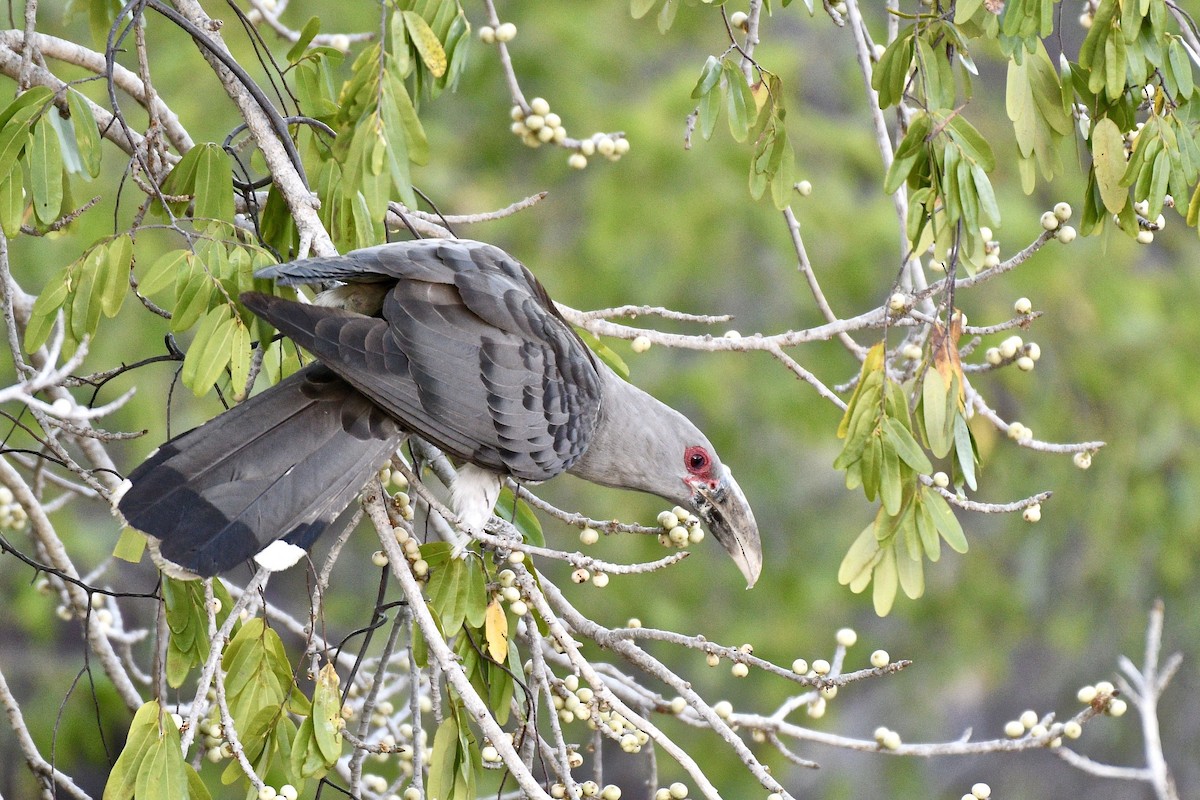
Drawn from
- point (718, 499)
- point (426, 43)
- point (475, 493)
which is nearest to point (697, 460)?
point (718, 499)

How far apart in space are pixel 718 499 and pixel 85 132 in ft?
5.60

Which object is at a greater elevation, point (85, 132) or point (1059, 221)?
point (85, 132)

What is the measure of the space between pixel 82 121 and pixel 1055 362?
218 inches

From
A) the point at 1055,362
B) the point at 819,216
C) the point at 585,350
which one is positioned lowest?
the point at 1055,362

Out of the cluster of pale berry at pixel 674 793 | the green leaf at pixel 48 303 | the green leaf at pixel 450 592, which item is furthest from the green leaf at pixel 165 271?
the cluster of pale berry at pixel 674 793

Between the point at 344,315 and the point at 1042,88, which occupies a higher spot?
the point at 1042,88

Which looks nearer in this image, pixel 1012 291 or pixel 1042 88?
pixel 1042 88

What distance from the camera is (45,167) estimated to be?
2348 mm

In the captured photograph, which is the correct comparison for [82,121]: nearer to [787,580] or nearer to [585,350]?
[585,350]

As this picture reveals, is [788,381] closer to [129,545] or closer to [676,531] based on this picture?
[676,531]

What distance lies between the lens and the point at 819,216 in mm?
6449

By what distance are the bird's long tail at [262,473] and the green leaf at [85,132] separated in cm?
59

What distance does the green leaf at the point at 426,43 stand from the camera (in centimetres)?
222

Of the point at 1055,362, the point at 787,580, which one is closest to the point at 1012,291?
the point at 1055,362
